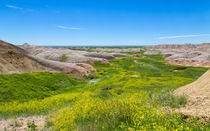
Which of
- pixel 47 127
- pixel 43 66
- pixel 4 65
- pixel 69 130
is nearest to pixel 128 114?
pixel 69 130

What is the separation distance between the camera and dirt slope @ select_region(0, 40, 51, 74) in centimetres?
2837

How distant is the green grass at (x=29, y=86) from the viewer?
62.3 feet

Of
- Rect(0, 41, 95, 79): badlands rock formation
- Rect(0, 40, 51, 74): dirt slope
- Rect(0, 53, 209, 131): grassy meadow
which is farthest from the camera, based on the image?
Rect(0, 41, 95, 79): badlands rock formation

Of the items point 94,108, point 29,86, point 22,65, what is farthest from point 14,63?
point 94,108

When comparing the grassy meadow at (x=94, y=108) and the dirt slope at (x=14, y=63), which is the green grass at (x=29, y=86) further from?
the dirt slope at (x=14, y=63)

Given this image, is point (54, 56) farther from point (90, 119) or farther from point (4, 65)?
A: point (90, 119)

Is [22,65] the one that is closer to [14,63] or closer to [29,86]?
[14,63]

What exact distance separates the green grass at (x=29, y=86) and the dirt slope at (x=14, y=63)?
4.81 m

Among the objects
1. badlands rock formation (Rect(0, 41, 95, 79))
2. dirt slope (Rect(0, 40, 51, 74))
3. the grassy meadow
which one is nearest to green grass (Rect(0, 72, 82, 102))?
the grassy meadow

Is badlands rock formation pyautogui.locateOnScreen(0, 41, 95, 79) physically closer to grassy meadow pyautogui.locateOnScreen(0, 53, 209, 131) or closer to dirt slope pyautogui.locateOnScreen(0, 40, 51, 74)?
dirt slope pyautogui.locateOnScreen(0, 40, 51, 74)

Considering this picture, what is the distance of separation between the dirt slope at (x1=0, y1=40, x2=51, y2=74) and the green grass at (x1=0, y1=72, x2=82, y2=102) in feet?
15.8

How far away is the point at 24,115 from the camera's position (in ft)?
41.5

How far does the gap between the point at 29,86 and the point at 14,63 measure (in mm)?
12266

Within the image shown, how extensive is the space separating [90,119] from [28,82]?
2003 centimetres
